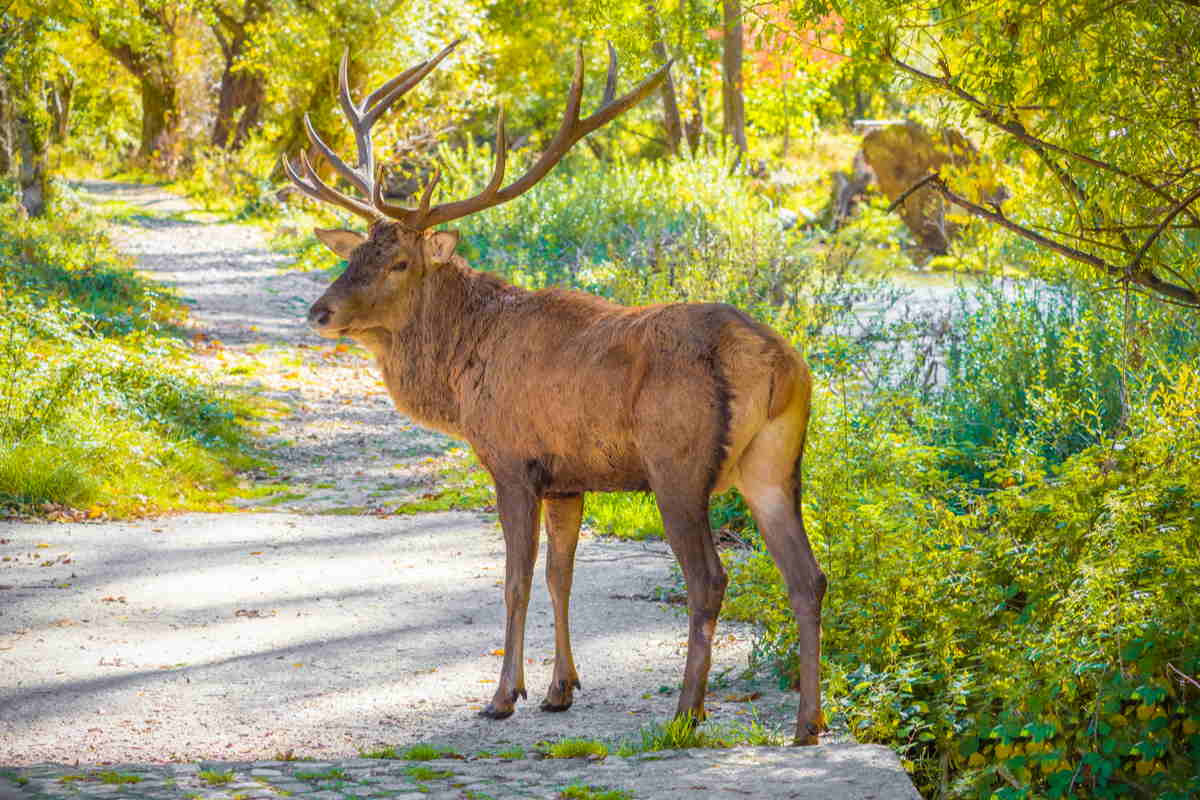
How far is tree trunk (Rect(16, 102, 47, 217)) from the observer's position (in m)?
16.9

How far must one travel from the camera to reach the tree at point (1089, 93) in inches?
193

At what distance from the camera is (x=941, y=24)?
490 centimetres

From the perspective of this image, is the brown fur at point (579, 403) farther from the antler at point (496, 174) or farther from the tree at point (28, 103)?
the tree at point (28, 103)

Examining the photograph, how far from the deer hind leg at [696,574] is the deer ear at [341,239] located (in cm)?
221

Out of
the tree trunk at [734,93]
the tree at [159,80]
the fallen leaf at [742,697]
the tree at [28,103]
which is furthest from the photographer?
the tree at [159,80]

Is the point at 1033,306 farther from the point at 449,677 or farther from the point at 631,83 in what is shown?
the point at 631,83

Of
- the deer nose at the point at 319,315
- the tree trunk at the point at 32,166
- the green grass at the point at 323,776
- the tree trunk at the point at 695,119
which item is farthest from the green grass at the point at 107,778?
the tree trunk at the point at 695,119

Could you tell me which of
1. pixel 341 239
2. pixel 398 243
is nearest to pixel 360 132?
pixel 341 239

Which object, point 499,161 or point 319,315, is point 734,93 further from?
point 319,315

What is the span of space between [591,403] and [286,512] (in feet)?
16.8

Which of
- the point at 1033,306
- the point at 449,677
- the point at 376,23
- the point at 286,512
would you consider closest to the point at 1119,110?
the point at 449,677

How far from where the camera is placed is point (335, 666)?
6406 millimetres

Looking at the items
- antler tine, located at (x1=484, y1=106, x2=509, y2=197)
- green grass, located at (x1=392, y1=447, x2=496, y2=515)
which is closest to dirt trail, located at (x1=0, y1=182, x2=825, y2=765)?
green grass, located at (x1=392, y1=447, x2=496, y2=515)

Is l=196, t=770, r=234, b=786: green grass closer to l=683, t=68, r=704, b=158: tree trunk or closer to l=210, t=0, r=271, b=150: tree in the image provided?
l=683, t=68, r=704, b=158: tree trunk
